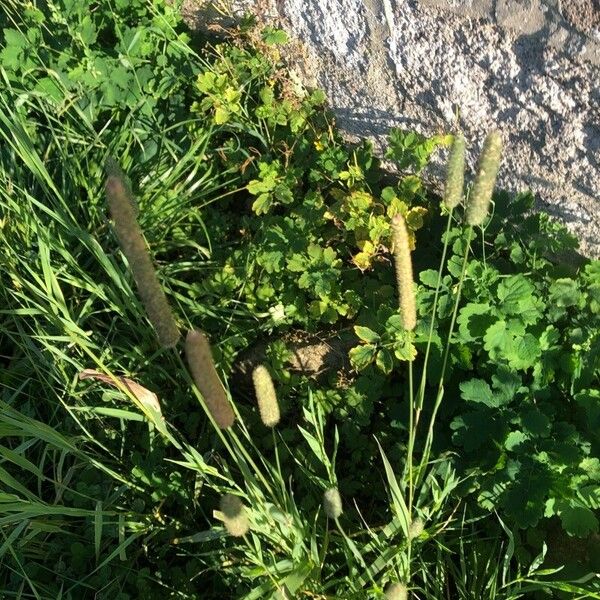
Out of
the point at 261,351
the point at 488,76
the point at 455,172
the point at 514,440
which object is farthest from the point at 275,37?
the point at 514,440

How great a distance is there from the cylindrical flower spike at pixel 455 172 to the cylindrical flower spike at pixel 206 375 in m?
0.51

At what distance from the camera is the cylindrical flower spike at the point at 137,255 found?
1091 mm

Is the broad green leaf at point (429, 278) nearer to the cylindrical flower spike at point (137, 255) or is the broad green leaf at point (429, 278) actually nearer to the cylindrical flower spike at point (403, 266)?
the cylindrical flower spike at point (403, 266)

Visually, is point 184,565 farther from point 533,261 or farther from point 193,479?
point 533,261

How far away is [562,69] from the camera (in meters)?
1.82

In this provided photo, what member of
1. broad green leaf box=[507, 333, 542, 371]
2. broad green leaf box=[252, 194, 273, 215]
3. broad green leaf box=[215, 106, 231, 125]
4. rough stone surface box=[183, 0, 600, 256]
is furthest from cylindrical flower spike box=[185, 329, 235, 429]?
broad green leaf box=[215, 106, 231, 125]

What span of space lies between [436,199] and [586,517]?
1.16 meters

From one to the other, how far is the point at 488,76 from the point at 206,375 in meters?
1.25

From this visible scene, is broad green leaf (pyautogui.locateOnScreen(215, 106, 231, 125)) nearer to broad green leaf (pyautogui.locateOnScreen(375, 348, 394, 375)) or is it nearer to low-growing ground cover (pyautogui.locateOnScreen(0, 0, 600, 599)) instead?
low-growing ground cover (pyautogui.locateOnScreen(0, 0, 600, 599))

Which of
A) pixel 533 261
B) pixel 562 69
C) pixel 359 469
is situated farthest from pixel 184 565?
pixel 562 69

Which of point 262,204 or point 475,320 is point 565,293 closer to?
point 475,320

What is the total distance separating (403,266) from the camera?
1.34 m

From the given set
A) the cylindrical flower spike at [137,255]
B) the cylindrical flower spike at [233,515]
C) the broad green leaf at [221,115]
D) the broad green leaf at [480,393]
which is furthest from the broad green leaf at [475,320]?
the broad green leaf at [221,115]

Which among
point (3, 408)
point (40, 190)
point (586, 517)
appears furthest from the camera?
point (40, 190)
